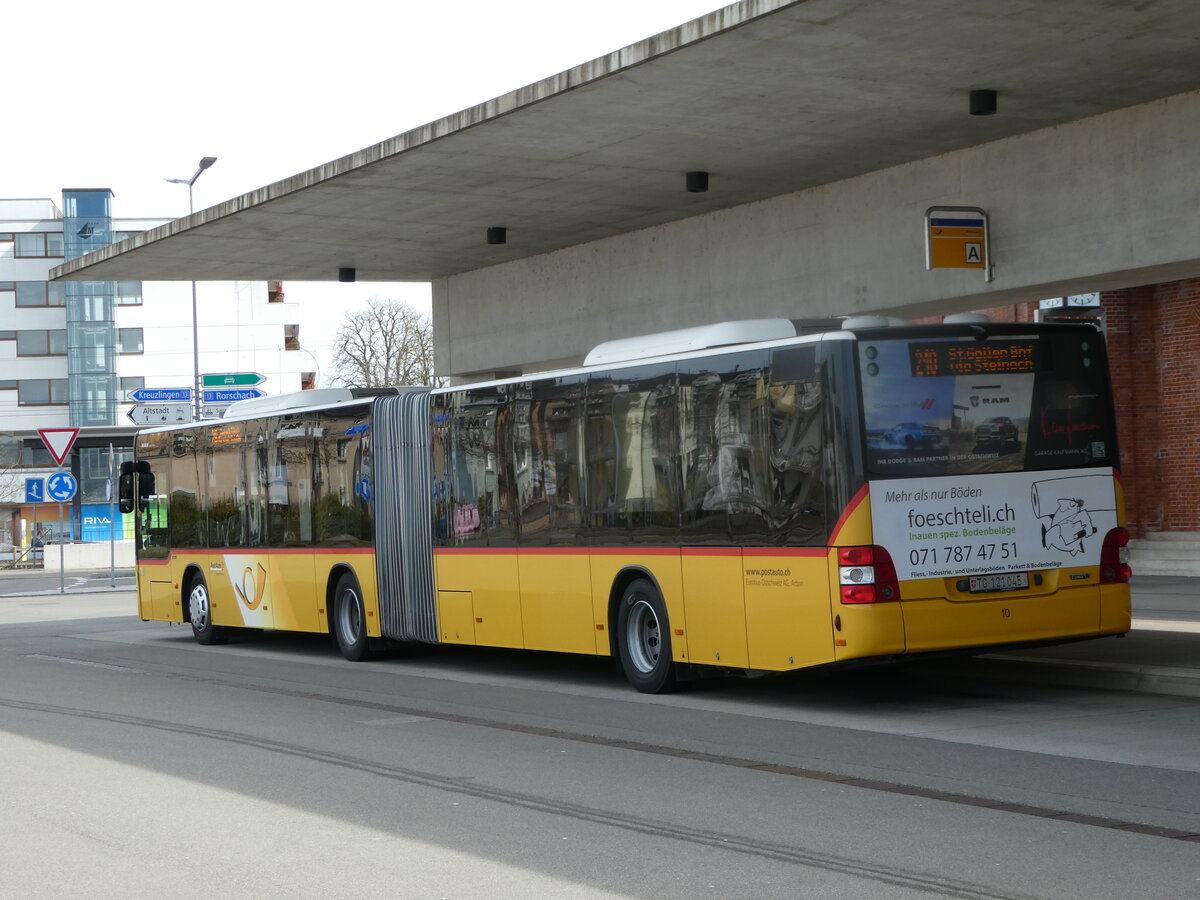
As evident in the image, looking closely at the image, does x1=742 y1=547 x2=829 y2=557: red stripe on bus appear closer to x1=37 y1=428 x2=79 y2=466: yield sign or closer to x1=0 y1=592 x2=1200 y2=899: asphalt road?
x1=0 y1=592 x2=1200 y2=899: asphalt road

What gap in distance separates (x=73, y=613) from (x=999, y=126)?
844 inches

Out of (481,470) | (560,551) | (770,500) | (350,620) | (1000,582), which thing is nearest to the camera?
(1000,582)

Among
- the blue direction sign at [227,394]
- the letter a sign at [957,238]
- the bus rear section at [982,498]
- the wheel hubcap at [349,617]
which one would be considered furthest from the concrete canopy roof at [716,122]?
the blue direction sign at [227,394]

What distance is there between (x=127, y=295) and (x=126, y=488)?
61827mm

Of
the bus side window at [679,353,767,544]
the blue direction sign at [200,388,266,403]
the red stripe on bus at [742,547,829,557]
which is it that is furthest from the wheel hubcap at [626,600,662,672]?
the blue direction sign at [200,388,266,403]

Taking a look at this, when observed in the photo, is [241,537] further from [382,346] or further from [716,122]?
[382,346]

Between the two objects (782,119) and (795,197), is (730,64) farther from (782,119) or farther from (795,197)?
(795,197)

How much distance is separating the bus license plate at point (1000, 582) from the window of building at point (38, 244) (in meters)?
75.7

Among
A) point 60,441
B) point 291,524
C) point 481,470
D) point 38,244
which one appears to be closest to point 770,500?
point 481,470

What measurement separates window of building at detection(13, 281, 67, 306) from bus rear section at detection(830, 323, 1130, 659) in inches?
2951

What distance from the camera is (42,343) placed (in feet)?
267

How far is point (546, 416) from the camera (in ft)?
50.1

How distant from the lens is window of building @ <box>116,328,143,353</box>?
82125 millimetres

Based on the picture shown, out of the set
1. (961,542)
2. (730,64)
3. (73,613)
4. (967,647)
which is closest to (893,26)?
(730,64)
